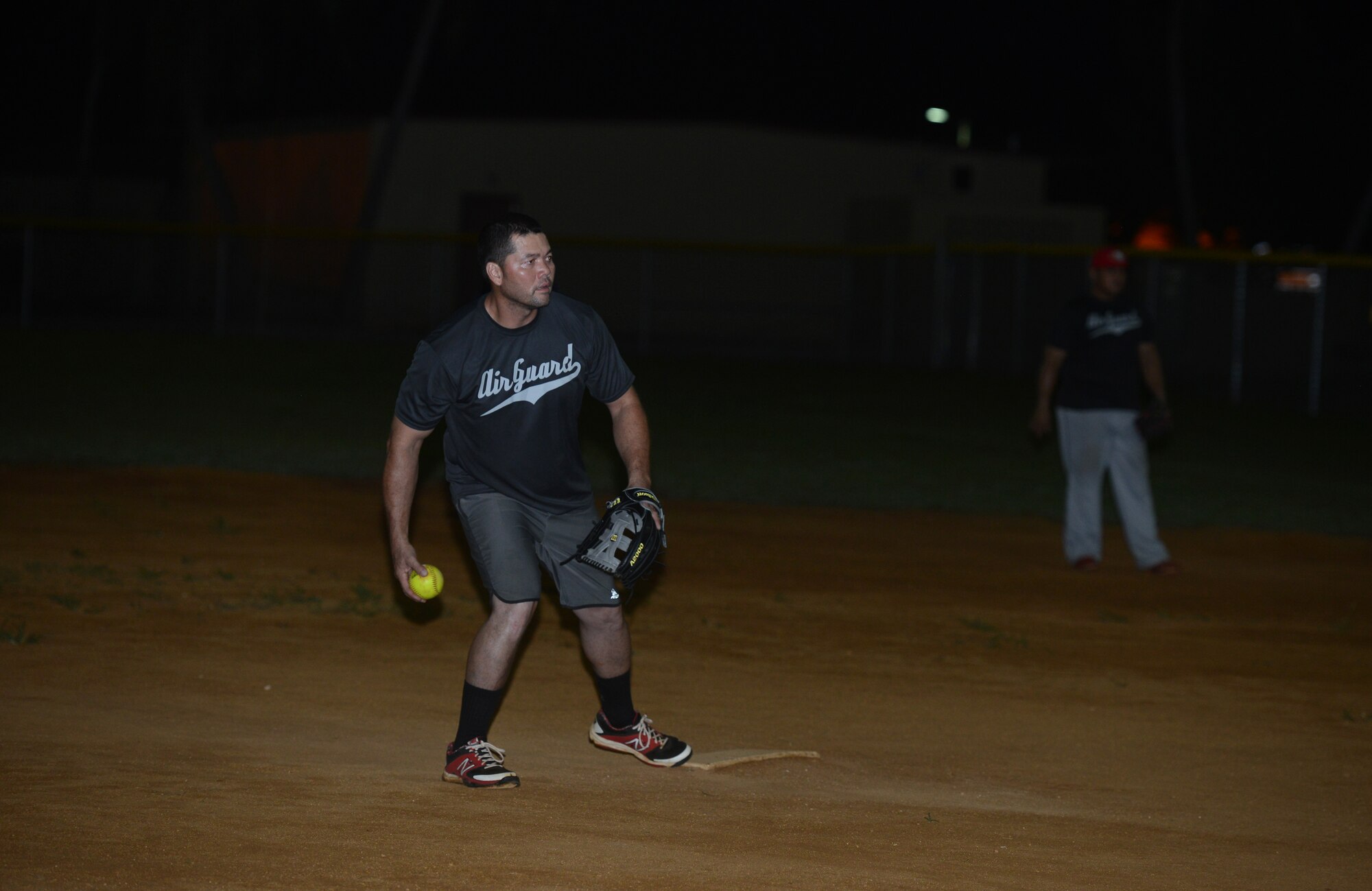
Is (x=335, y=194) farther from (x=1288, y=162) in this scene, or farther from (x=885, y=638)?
(x=885, y=638)

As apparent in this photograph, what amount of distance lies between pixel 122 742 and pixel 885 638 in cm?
403

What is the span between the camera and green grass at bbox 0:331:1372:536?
14.0 m

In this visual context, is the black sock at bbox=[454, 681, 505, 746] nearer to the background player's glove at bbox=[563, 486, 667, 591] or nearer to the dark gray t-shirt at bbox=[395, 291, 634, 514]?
the background player's glove at bbox=[563, 486, 667, 591]

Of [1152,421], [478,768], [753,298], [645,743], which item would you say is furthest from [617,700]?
[753,298]

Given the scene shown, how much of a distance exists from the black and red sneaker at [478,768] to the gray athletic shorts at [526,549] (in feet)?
1.73

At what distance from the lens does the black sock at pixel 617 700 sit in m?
5.94

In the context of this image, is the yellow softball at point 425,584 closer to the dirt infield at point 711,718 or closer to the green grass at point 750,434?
the dirt infield at point 711,718

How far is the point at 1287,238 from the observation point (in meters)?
48.5

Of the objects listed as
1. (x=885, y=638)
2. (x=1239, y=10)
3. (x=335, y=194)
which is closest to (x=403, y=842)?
(x=885, y=638)

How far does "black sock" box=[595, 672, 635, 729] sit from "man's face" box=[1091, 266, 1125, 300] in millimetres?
5353

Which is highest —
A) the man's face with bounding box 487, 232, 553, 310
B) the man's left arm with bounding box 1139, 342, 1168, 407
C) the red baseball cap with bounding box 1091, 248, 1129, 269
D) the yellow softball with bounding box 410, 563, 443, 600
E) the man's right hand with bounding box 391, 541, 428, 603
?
the red baseball cap with bounding box 1091, 248, 1129, 269

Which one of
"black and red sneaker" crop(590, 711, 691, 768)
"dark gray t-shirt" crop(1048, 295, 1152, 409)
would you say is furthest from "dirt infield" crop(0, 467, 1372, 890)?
"dark gray t-shirt" crop(1048, 295, 1152, 409)

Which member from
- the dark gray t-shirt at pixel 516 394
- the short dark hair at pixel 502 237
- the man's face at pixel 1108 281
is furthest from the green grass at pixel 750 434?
the short dark hair at pixel 502 237

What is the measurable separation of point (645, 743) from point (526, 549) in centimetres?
88
